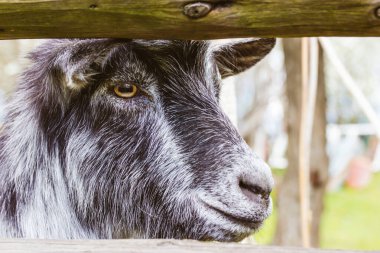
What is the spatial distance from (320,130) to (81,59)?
3.83m

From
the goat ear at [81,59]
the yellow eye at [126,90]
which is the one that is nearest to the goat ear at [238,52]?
the yellow eye at [126,90]

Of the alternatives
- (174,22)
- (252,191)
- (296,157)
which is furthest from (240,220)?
(296,157)

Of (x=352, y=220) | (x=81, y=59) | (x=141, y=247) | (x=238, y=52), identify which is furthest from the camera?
(x=352, y=220)

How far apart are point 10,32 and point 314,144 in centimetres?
451

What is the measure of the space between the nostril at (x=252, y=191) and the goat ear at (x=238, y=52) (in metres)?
0.84

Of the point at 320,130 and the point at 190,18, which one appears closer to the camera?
the point at 190,18

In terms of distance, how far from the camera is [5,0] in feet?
7.11

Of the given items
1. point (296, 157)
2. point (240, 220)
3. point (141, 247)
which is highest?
point (141, 247)

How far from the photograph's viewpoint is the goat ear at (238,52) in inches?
136

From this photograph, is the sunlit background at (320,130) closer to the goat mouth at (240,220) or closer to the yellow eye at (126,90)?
the yellow eye at (126,90)

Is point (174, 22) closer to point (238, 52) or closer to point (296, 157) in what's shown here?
point (238, 52)

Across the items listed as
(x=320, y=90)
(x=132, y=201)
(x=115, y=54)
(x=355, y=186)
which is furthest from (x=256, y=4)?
(x=355, y=186)

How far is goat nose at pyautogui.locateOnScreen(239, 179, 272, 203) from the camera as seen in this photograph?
A: 2.80 metres

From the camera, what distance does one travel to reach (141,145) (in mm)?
3096
